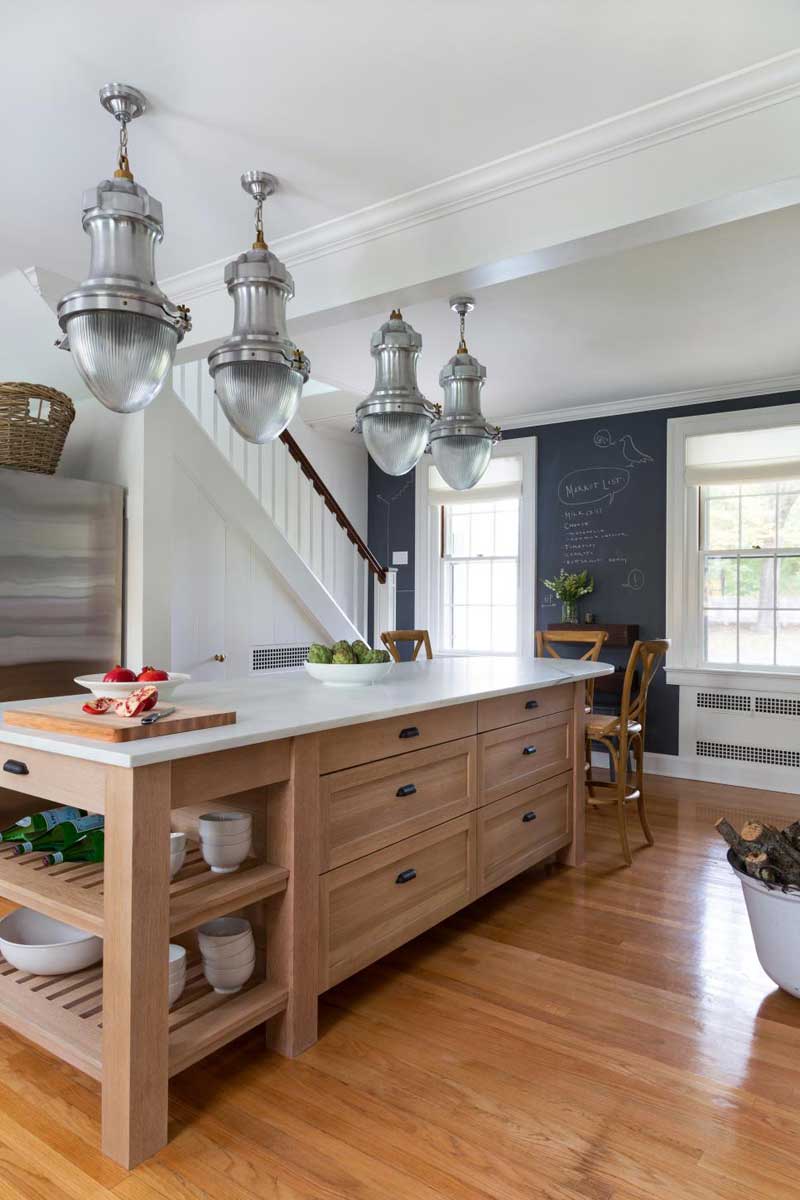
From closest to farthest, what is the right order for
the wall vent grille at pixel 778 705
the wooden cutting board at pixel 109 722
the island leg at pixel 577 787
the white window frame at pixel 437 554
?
the wooden cutting board at pixel 109 722
the island leg at pixel 577 787
the wall vent grille at pixel 778 705
the white window frame at pixel 437 554

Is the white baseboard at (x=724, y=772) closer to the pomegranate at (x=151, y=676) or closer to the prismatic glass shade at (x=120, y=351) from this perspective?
the pomegranate at (x=151, y=676)

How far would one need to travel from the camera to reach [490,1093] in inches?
73.3

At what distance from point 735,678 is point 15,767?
4.72 m

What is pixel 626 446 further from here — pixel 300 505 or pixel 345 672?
pixel 345 672

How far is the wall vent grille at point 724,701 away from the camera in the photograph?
5312 mm

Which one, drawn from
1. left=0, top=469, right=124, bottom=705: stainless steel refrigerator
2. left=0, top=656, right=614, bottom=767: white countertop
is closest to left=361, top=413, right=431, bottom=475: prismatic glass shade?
left=0, top=656, right=614, bottom=767: white countertop

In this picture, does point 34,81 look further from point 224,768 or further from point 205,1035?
point 205,1035

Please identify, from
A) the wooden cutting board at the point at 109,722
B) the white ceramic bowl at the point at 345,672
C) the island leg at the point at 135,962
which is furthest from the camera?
the white ceramic bowl at the point at 345,672

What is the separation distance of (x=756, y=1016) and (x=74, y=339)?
263 centimetres

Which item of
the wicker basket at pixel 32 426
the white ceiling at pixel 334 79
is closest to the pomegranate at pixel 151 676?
the white ceiling at pixel 334 79

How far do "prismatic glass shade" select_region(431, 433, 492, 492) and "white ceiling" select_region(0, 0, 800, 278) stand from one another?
0.99 m

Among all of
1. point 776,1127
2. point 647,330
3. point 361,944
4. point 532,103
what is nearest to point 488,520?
point 647,330

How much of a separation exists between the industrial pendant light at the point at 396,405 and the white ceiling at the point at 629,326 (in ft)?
3.15

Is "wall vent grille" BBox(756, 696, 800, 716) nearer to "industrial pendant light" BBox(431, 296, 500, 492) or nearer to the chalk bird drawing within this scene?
the chalk bird drawing
